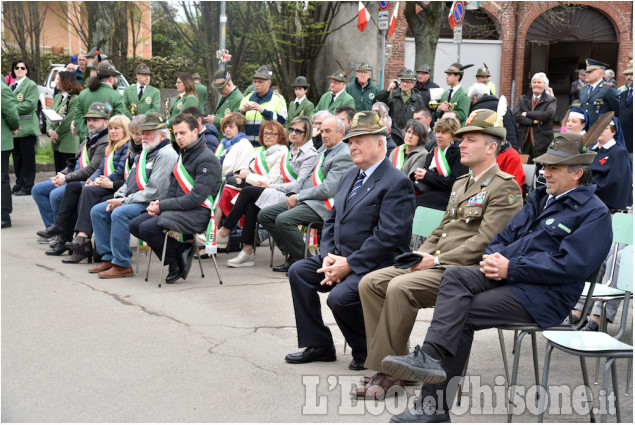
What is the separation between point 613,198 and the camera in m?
6.64

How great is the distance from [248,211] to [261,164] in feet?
2.06

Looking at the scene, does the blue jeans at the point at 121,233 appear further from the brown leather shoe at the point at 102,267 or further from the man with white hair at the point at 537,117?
the man with white hair at the point at 537,117

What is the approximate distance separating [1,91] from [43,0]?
16.5 meters

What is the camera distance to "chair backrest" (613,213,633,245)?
533cm

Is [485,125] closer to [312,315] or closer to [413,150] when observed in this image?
[312,315]

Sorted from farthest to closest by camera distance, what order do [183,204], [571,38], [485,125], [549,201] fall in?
[571,38]
[183,204]
[485,125]
[549,201]

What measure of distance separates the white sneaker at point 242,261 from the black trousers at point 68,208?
2.03 meters

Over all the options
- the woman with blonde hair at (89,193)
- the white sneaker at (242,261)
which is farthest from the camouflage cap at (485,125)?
the woman with blonde hair at (89,193)

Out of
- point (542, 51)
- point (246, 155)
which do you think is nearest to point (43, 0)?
point (542, 51)

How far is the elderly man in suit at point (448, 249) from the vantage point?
469cm

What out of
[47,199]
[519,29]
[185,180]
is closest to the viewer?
[185,180]

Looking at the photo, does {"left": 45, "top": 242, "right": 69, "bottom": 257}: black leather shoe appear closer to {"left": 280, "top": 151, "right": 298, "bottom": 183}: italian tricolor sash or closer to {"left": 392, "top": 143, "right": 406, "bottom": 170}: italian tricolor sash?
{"left": 280, "top": 151, "right": 298, "bottom": 183}: italian tricolor sash

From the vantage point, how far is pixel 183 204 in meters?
7.93

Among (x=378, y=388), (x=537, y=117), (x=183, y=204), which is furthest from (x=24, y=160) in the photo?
(x=378, y=388)
